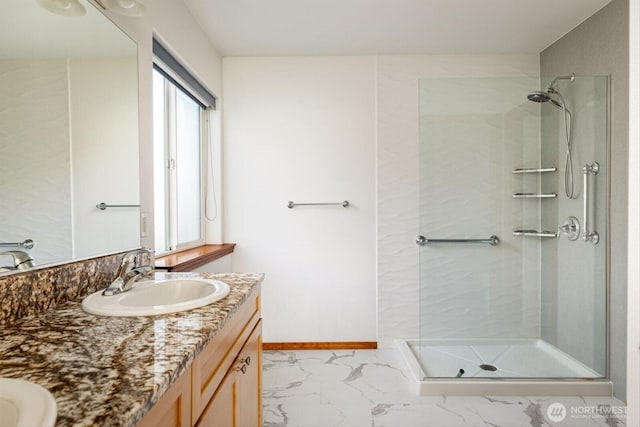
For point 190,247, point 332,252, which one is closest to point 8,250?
point 190,247

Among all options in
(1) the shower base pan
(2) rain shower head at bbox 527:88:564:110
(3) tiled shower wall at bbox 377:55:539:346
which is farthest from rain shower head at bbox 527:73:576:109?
(1) the shower base pan

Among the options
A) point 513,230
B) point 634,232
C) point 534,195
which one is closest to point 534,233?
point 513,230

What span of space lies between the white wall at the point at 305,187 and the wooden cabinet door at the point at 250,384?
3.88ft

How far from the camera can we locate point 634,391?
0.91 m

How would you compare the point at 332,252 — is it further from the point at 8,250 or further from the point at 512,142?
the point at 8,250

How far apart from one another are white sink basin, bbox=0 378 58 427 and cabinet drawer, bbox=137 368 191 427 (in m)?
0.14

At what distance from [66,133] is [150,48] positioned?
2.34 ft

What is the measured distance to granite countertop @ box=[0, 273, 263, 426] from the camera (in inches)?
19.6

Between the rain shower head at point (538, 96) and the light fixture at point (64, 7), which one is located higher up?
the rain shower head at point (538, 96)

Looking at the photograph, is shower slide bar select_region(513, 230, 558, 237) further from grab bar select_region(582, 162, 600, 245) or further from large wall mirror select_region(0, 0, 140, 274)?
large wall mirror select_region(0, 0, 140, 274)

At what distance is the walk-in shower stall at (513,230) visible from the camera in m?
2.00

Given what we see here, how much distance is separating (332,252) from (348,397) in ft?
3.33

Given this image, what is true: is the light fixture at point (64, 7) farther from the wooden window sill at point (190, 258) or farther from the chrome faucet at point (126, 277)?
the wooden window sill at point (190, 258)
